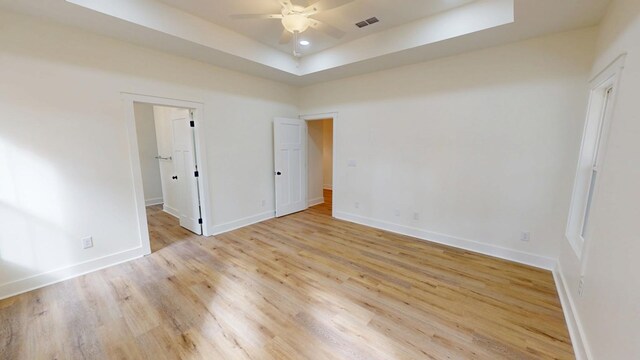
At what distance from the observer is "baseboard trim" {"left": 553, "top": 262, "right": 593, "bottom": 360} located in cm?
162

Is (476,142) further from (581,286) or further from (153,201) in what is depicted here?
(153,201)

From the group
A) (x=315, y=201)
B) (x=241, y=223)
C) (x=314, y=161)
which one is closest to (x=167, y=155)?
(x=241, y=223)

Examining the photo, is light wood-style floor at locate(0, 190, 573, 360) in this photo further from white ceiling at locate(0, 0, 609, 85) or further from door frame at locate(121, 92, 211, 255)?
white ceiling at locate(0, 0, 609, 85)

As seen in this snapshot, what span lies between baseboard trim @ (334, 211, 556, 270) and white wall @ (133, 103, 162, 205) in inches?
189

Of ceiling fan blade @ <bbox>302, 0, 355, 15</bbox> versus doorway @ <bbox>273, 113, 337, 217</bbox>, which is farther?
doorway @ <bbox>273, 113, 337, 217</bbox>

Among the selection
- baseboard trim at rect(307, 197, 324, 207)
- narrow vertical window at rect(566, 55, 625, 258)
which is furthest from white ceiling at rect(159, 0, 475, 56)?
baseboard trim at rect(307, 197, 324, 207)

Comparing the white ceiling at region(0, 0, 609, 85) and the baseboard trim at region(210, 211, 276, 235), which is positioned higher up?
the white ceiling at region(0, 0, 609, 85)

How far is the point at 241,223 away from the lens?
4348mm

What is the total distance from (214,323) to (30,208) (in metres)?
2.32

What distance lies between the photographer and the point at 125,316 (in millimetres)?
2111

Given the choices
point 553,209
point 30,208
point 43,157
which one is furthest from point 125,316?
point 553,209

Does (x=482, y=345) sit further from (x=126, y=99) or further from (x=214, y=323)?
(x=126, y=99)

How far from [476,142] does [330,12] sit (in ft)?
8.25

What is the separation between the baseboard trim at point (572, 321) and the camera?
1623 millimetres
